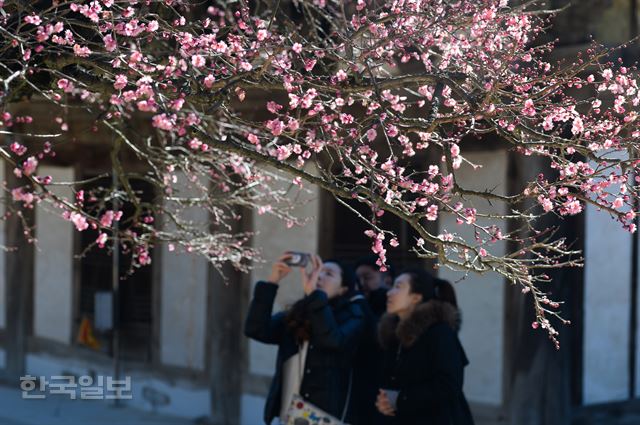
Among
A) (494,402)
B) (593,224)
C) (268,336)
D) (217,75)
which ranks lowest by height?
(494,402)

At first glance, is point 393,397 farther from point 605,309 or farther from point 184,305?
point 184,305

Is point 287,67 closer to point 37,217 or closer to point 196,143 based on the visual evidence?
point 196,143

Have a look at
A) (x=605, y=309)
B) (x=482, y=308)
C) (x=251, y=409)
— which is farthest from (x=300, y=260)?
(x=251, y=409)

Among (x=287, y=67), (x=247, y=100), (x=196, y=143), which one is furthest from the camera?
(x=247, y=100)

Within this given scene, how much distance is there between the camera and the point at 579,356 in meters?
9.10

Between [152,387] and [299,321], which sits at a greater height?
[299,321]

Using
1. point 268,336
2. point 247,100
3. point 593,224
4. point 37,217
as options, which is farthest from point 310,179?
point 37,217

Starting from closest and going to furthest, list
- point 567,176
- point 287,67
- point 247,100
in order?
point 567,176, point 287,67, point 247,100

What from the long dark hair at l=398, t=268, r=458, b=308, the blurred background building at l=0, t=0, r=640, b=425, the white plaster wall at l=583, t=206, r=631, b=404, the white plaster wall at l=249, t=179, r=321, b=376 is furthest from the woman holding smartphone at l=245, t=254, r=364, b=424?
the white plaster wall at l=249, t=179, r=321, b=376

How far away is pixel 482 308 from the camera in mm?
9258

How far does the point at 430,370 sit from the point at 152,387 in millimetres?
6023

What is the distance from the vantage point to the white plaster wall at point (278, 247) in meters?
10.5

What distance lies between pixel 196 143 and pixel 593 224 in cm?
343

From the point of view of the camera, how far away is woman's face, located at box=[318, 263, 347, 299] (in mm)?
7141
